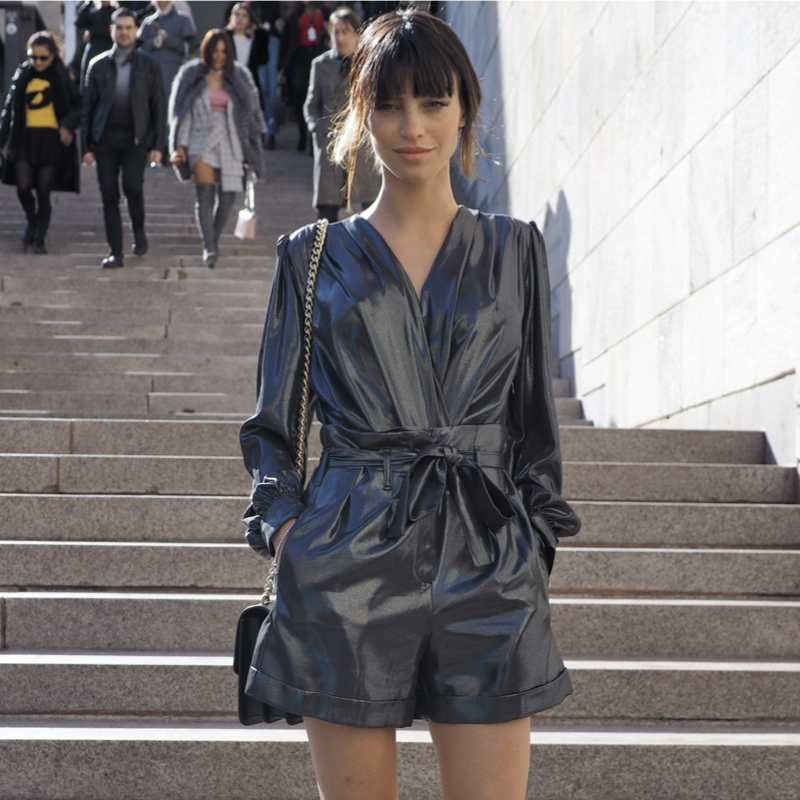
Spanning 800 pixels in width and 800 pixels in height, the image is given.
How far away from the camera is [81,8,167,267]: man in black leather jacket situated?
1037 cm

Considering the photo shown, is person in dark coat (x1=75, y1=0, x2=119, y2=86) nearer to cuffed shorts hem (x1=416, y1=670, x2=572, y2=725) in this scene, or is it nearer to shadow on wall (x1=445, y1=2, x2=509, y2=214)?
shadow on wall (x1=445, y1=2, x2=509, y2=214)

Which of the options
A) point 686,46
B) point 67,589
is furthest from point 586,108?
point 67,589

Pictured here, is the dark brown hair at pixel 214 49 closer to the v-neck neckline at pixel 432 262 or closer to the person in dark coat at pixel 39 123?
the person in dark coat at pixel 39 123

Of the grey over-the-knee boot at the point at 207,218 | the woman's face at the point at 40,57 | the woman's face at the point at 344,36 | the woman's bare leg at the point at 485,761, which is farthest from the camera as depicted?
the woman's face at the point at 40,57

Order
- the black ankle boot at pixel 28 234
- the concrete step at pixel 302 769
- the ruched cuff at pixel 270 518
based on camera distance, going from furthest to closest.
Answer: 1. the black ankle boot at pixel 28 234
2. the concrete step at pixel 302 769
3. the ruched cuff at pixel 270 518

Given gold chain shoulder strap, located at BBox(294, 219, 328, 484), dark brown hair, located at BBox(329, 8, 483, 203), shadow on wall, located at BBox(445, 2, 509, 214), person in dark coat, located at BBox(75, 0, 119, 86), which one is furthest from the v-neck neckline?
person in dark coat, located at BBox(75, 0, 119, 86)

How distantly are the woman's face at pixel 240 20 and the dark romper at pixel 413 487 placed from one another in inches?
564

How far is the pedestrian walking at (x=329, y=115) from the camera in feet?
29.5

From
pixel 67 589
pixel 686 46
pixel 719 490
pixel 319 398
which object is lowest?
pixel 67 589

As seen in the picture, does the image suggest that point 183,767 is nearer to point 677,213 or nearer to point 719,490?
point 719,490

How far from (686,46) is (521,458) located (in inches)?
195

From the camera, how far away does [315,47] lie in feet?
55.9

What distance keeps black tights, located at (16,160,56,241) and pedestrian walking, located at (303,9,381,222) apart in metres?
2.87

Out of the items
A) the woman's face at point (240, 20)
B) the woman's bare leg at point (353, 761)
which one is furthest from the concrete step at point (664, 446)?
the woman's face at point (240, 20)
